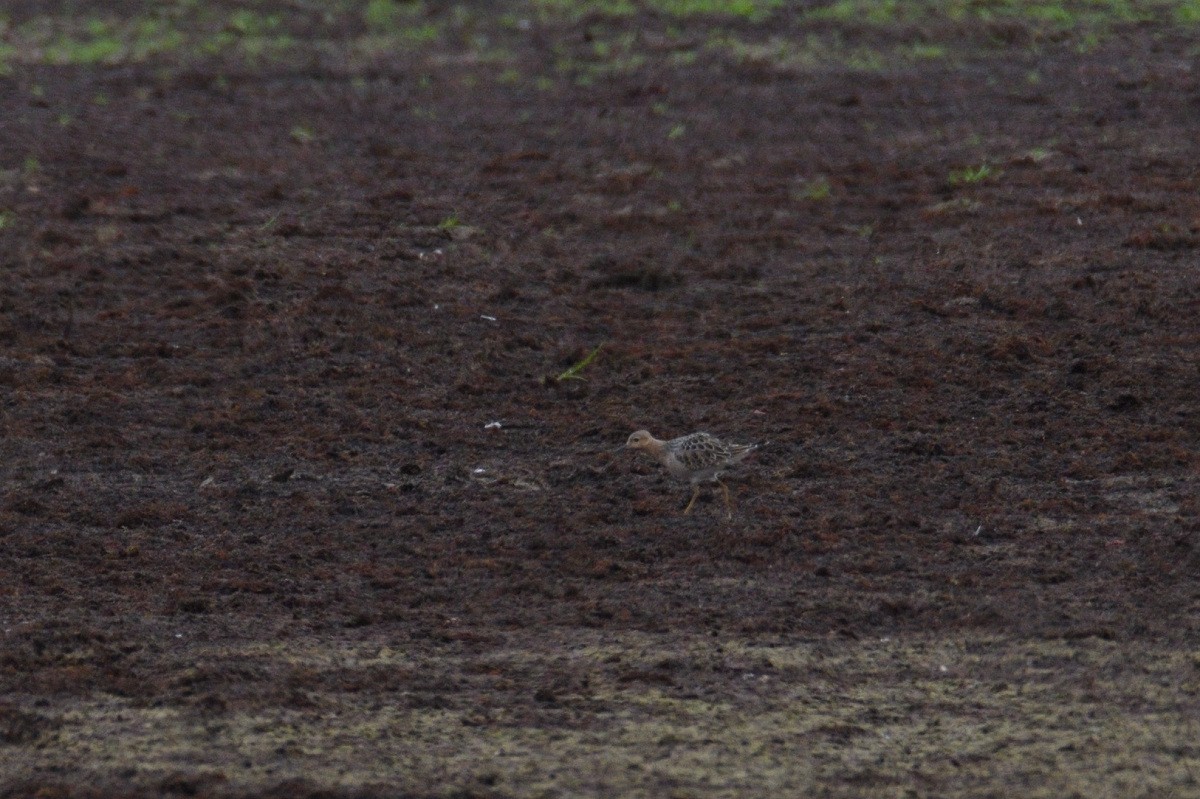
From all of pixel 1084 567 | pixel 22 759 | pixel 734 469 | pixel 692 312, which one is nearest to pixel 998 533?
pixel 1084 567

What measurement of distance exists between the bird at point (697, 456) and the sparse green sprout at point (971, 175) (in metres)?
5.05

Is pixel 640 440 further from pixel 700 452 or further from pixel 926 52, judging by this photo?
pixel 926 52

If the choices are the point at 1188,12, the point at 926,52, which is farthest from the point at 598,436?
the point at 1188,12

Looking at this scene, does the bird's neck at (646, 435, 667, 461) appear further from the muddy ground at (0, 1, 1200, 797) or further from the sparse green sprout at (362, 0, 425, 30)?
the sparse green sprout at (362, 0, 425, 30)

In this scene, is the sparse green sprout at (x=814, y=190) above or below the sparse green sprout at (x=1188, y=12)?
below

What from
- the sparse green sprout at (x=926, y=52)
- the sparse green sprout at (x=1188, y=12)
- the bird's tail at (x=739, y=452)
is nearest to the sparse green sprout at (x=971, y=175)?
the sparse green sprout at (x=926, y=52)

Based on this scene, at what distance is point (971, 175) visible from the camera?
39.4 feet

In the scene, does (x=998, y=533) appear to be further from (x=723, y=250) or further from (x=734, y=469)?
(x=723, y=250)

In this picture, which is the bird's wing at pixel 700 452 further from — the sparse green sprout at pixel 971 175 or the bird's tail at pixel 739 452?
the sparse green sprout at pixel 971 175

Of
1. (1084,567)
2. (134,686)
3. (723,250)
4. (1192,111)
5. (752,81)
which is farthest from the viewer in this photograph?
(752,81)

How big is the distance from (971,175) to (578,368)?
431cm

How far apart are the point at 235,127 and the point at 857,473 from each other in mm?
7706

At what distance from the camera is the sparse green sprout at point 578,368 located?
8.88 m

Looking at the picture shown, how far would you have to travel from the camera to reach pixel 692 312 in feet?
32.1
